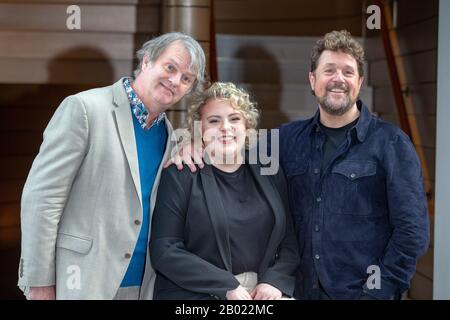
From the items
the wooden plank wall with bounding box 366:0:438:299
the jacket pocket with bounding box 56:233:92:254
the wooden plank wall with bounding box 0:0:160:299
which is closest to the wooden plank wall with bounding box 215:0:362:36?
the wooden plank wall with bounding box 366:0:438:299

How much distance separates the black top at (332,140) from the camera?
2105 millimetres

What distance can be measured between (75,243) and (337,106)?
35.3 inches

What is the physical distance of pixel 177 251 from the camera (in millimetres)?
1924

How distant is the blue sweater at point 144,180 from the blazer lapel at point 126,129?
39 mm

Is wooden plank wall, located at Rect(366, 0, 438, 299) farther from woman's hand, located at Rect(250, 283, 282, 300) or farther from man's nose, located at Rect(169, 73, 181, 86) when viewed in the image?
man's nose, located at Rect(169, 73, 181, 86)

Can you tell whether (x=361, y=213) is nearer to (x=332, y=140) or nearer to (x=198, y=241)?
(x=332, y=140)

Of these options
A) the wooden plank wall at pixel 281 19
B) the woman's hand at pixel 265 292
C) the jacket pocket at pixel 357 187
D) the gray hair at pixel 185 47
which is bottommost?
the woman's hand at pixel 265 292

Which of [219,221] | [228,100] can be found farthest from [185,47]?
[219,221]

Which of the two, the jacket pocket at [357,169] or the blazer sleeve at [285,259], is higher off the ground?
the jacket pocket at [357,169]

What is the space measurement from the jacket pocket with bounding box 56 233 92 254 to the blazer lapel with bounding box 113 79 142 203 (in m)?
0.20

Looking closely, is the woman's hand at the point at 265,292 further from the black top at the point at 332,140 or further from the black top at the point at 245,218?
the black top at the point at 332,140
